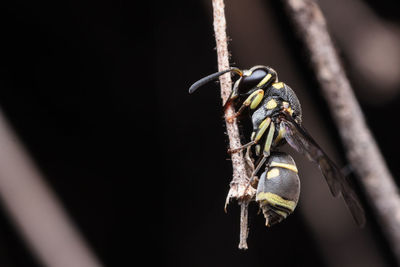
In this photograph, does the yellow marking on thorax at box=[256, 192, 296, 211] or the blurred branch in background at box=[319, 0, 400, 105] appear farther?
the blurred branch in background at box=[319, 0, 400, 105]

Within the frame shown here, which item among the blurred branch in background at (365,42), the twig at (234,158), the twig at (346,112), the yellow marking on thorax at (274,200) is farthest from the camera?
the blurred branch in background at (365,42)

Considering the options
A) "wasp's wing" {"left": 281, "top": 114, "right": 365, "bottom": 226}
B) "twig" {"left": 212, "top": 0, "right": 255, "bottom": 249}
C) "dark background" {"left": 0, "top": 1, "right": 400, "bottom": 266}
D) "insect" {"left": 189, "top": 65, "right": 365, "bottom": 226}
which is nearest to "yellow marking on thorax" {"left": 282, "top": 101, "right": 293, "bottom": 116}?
"insect" {"left": 189, "top": 65, "right": 365, "bottom": 226}

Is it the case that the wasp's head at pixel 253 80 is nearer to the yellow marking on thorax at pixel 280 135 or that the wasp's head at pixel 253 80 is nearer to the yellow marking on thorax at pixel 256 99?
the yellow marking on thorax at pixel 256 99

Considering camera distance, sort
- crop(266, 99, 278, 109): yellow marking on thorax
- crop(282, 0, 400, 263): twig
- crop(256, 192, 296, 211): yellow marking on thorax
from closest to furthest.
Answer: crop(256, 192, 296, 211): yellow marking on thorax → crop(266, 99, 278, 109): yellow marking on thorax → crop(282, 0, 400, 263): twig

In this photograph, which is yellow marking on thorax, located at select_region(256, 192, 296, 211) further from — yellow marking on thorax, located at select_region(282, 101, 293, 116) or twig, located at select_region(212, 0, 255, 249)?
yellow marking on thorax, located at select_region(282, 101, 293, 116)

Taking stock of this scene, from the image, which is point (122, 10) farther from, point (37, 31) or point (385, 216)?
point (385, 216)

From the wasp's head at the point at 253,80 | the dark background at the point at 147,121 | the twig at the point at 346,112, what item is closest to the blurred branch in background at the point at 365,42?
the dark background at the point at 147,121

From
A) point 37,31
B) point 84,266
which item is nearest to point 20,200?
point 84,266
